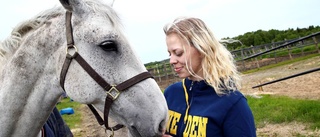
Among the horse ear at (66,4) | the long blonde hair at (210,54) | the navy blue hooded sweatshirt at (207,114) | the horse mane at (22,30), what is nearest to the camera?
the navy blue hooded sweatshirt at (207,114)

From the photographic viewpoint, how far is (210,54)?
197 centimetres

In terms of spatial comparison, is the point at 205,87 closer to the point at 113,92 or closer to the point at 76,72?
the point at 113,92

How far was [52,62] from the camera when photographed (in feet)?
7.06

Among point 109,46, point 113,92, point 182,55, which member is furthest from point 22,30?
point 182,55

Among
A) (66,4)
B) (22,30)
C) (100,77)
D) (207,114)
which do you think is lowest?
(207,114)

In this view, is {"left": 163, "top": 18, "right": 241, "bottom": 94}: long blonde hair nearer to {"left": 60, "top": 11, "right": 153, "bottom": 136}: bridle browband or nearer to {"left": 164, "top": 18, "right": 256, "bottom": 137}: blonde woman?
{"left": 164, "top": 18, "right": 256, "bottom": 137}: blonde woman

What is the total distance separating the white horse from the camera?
199cm

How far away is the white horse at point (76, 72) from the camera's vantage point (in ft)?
6.53

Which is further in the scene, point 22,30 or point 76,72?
point 22,30

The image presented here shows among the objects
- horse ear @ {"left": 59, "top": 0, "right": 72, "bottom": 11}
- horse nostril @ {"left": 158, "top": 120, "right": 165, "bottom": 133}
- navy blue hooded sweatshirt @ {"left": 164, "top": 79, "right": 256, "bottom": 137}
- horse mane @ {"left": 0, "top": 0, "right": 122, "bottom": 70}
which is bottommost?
horse nostril @ {"left": 158, "top": 120, "right": 165, "bottom": 133}

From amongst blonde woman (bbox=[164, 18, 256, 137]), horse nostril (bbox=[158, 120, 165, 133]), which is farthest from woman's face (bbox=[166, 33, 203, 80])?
horse nostril (bbox=[158, 120, 165, 133])

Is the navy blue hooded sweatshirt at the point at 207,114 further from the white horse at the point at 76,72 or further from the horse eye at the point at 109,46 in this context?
the horse eye at the point at 109,46

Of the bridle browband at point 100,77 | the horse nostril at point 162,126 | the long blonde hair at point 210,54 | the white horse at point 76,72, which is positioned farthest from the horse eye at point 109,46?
the horse nostril at point 162,126

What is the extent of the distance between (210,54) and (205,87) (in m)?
0.25
